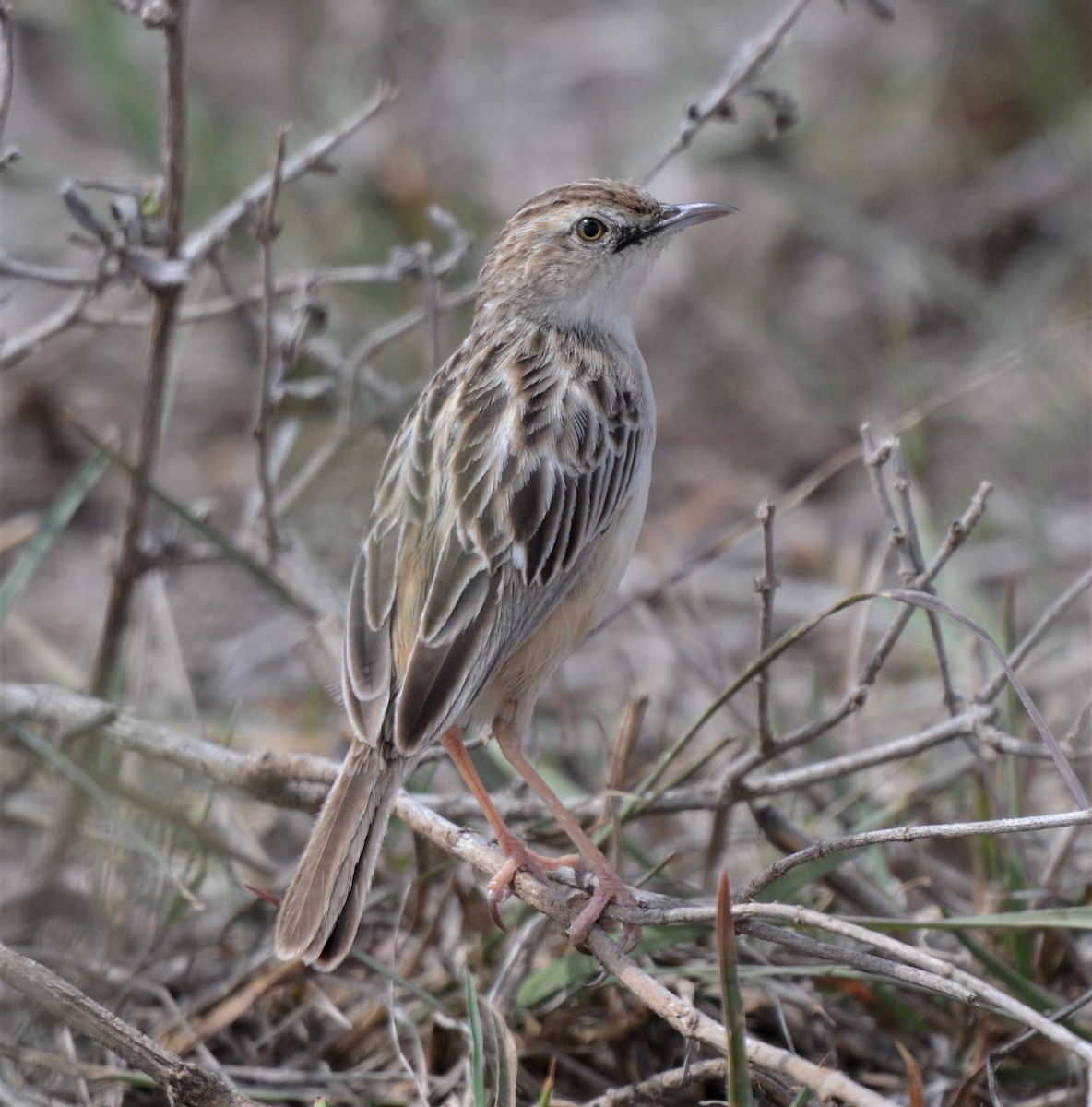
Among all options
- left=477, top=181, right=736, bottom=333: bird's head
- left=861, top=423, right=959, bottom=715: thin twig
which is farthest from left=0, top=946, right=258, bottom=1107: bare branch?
left=477, top=181, right=736, bottom=333: bird's head

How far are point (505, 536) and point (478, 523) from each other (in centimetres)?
9

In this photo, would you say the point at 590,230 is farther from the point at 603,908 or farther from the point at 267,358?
the point at 603,908

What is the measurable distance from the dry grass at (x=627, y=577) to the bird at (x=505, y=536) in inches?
10.8

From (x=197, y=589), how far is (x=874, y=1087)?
4.56m

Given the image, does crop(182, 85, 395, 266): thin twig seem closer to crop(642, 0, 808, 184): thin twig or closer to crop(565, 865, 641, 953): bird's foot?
crop(642, 0, 808, 184): thin twig

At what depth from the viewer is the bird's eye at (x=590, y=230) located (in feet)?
16.2

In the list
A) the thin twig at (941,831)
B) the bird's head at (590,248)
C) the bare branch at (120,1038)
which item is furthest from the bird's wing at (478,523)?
the thin twig at (941,831)

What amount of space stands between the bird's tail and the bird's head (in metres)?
1.79

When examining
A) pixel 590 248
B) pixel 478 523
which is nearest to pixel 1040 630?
pixel 478 523

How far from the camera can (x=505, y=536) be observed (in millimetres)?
4223

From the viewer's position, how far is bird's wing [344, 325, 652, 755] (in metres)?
3.97

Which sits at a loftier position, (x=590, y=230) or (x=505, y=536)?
(x=590, y=230)

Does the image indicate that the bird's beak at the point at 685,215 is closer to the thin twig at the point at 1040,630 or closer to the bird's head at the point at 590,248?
the bird's head at the point at 590,248

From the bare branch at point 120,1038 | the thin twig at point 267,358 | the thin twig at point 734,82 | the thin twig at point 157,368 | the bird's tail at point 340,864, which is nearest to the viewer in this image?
the bare branch at point 120,1038
